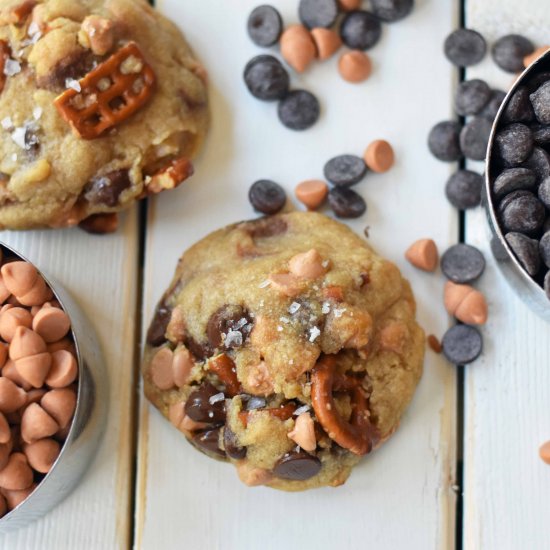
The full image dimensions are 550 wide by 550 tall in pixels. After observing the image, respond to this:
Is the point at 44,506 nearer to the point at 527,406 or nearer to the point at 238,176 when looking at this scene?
the point at 238,176

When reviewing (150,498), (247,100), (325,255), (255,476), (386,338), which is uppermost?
(247,100)

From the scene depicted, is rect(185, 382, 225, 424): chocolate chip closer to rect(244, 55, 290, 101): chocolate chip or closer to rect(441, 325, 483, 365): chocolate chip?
rect(441, 325, 483, 365): chocolate chip

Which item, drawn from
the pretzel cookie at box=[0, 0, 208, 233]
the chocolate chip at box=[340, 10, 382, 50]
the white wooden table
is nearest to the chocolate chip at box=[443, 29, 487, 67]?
the white wooden table

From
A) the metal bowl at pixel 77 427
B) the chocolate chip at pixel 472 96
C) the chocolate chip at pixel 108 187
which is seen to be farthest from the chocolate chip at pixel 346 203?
the metal bowl at pixel 77 427

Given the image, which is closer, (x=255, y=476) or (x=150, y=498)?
(x=255, y=476)

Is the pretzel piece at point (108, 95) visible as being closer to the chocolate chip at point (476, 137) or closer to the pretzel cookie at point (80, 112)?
the pretzel cookie at point (80, 112)

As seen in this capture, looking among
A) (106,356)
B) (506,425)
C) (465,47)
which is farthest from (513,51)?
(106,356)

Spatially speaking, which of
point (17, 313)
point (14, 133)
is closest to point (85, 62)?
point (14, 133)

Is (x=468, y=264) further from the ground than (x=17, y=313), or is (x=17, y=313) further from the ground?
(x=17, y=313)

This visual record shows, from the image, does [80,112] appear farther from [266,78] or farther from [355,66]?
[355,66]
